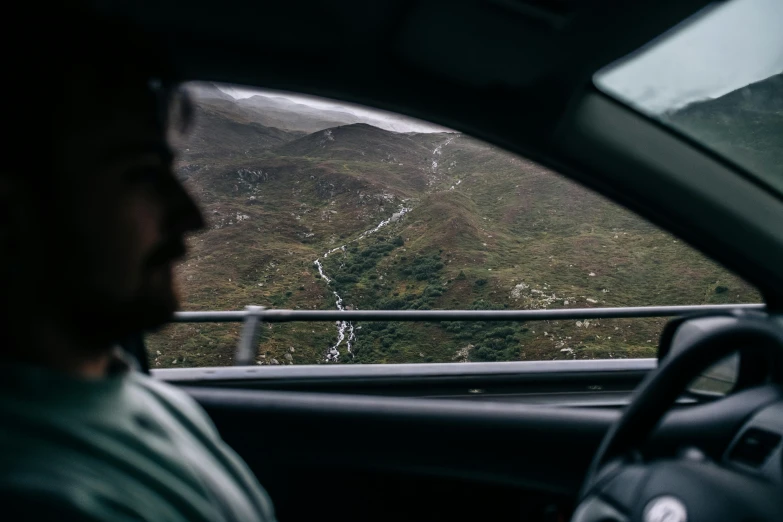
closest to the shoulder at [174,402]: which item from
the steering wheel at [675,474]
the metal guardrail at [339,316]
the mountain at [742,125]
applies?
the steering wheel at [675,474]

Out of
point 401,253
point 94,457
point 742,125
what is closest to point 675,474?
point 742,125

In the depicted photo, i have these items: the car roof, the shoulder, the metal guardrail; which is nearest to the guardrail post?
the metal guardrail

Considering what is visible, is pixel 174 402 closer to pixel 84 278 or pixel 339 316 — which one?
pixel 84 278

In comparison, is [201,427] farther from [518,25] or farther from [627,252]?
[627,252]

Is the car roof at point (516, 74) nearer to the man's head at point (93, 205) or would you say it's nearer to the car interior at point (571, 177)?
the car interior at point (571, 177)

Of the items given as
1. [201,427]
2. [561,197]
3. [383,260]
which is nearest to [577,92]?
[561,197]

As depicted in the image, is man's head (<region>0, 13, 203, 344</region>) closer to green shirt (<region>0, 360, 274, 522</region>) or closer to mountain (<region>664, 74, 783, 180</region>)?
green shirt (<region>0, 360, 274, 522</region>)
